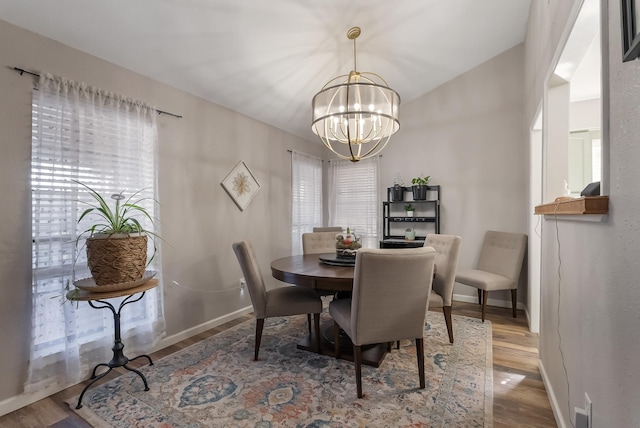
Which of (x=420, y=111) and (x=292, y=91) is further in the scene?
(x=420, y=111)

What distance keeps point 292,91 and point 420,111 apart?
194cm

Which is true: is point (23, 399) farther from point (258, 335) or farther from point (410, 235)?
point (410, 235)

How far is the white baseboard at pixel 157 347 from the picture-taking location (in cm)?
179

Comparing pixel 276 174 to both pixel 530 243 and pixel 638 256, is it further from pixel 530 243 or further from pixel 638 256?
pixel 638 256

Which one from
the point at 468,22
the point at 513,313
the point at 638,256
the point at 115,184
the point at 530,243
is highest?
the point at 468,22

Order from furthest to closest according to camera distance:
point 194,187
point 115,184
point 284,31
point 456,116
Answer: point 456,116
point 194,187
point 284,31
point 115,184

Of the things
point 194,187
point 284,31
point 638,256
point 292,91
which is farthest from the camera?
point 292,91

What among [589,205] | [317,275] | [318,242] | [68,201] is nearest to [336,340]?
[317,275]

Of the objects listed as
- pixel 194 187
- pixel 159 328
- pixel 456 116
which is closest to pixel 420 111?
pixel 456 116

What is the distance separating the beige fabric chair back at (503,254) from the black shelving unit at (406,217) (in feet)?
2.06

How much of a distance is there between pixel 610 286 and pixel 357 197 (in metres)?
3.79

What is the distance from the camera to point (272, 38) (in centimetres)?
257

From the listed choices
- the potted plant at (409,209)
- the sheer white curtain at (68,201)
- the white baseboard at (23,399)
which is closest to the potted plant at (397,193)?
the potted plant at (409,209)

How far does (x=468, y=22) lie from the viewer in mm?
2869
